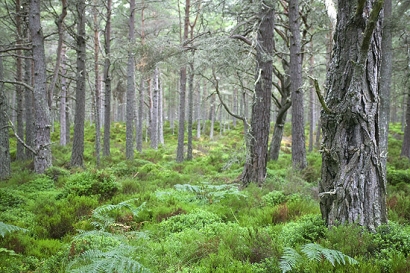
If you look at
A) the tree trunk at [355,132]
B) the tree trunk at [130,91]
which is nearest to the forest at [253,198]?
the tree trunk at [355,132]

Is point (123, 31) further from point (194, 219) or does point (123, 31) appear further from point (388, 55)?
point (194, 219)

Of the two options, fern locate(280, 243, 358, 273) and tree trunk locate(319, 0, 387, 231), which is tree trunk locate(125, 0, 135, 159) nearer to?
tree trunk locate(319, 0, 387, 231)

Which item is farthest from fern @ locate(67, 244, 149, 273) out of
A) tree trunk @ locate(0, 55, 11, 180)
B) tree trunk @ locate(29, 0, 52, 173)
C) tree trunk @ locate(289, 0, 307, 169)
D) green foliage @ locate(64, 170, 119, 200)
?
tree trunk @ locate(289, 0, 307, 169)

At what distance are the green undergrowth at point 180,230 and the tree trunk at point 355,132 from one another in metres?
0.24

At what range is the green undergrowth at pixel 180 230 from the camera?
2715 millimetres

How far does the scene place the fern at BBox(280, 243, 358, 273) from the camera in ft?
7.98

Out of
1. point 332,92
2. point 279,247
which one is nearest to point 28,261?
point 279,247

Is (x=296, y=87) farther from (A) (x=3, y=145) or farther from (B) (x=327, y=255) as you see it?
(A) (x=3, y=145)

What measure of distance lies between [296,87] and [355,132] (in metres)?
6.80

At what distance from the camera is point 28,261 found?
354cm

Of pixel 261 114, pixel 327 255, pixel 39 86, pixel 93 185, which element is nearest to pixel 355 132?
pixel 327 255

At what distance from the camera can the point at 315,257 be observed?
7.97ft

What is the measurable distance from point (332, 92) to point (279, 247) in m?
1.87

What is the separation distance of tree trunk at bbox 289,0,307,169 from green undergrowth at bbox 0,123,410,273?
95cm
